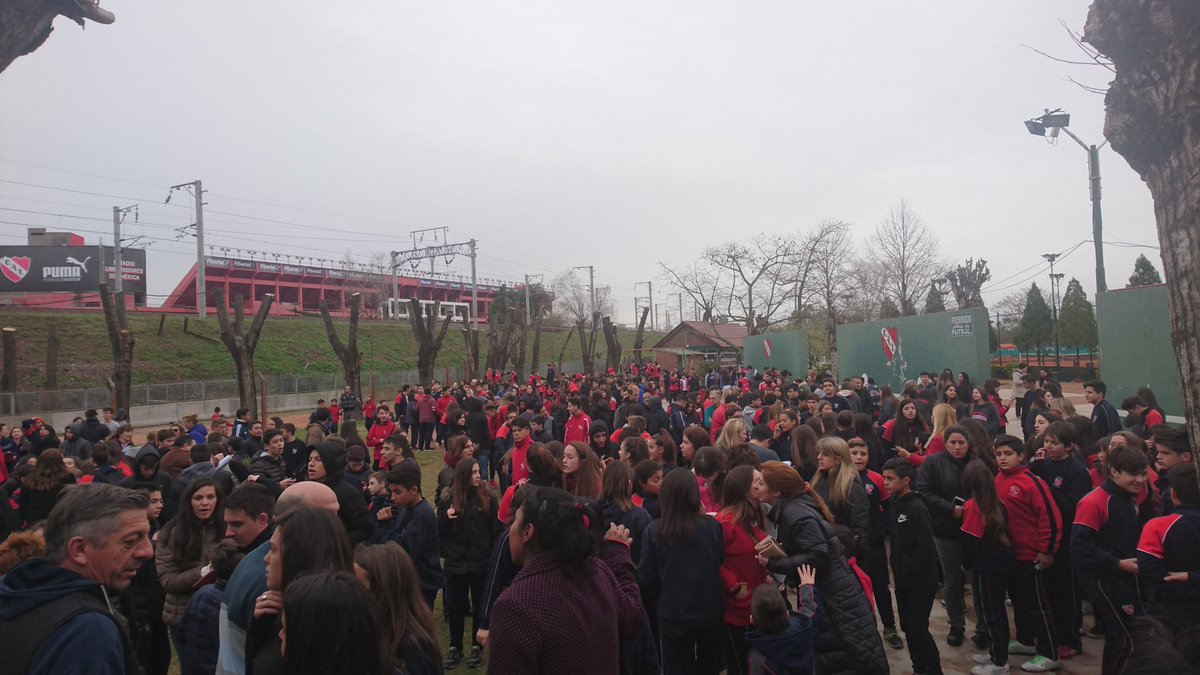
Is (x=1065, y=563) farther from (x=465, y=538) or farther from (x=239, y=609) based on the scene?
(x=239, y=609)

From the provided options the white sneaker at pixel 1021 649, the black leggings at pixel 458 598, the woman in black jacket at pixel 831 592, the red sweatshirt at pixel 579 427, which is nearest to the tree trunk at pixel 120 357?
the red sweatshirt at pixel 579 427

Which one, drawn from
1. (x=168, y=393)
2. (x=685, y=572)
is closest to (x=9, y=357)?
(x=168, y=393)

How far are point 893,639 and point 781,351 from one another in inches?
933

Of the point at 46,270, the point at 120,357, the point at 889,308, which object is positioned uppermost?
the point at 46,270

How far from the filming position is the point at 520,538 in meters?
2.95

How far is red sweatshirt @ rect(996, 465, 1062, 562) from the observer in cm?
472

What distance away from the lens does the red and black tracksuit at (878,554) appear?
536 cm

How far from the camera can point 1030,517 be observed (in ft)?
15.6

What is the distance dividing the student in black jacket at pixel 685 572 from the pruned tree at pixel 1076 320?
42.7 meters

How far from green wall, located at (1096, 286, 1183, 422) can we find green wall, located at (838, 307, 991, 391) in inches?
116

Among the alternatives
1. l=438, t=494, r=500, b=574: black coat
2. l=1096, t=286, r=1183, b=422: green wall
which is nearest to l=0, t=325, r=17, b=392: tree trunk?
l=438, t=494, r=500, b=574: black coat

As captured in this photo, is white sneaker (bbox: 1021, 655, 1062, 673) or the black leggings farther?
the black leggings

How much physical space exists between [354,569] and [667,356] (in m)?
43.9

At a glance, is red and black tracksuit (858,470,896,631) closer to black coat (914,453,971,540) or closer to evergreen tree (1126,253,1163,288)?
black coat (914,453,971,540)
